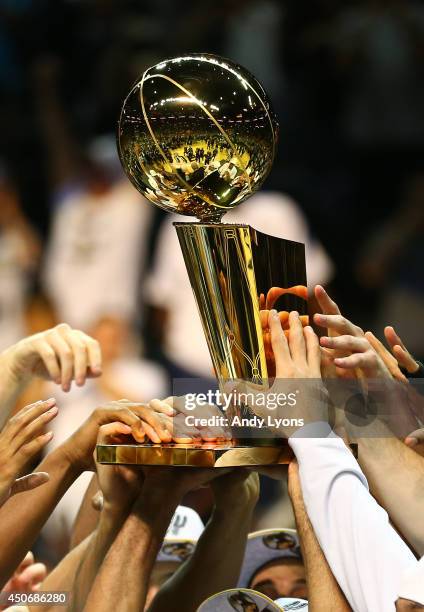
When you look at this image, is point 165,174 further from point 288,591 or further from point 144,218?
point 144,218

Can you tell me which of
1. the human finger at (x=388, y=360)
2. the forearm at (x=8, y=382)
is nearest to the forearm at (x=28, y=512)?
the forearm at (x=8, y=382)

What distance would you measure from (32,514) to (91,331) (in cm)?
259

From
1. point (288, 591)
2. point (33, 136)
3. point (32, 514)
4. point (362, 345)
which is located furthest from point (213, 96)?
point (33, 136)

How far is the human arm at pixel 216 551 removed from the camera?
1.90 metres

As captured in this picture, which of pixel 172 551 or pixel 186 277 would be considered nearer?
pixel 172 551

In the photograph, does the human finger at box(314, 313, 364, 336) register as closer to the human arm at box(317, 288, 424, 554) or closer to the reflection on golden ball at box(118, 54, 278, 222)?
the human arm at box(317, 288, 424, 554)

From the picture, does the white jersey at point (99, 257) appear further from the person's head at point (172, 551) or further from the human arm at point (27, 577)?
the human arm at point (27, 577)

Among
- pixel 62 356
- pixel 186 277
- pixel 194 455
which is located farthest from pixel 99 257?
pixel 194 455

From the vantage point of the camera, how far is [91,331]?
4.39 metres

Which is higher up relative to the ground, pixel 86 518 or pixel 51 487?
pixel 51 487

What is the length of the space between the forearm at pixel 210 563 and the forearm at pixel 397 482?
271mm

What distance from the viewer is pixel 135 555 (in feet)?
5.62

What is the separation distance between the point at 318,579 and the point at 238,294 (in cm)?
42

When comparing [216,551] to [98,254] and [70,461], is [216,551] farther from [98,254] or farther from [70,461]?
[98,254]
